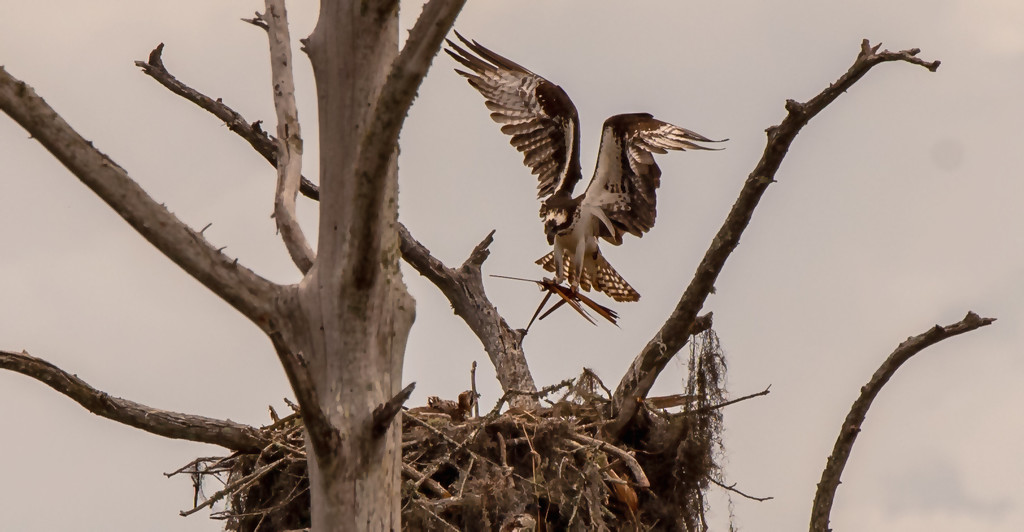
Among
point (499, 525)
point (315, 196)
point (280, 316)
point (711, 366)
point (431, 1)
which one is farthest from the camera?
point (315, 196)

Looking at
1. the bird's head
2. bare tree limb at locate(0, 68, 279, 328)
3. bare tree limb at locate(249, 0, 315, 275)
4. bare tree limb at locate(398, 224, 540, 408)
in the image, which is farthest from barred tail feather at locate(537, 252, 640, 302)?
bare tree limb at locate(0, 68, 279, 328)

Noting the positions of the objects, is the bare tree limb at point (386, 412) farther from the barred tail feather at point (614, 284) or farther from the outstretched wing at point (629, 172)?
the barred tail feather at point (614, 284)

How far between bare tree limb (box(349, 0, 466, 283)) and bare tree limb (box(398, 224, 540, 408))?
418cm

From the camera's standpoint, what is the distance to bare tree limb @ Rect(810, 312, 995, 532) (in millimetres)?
5402

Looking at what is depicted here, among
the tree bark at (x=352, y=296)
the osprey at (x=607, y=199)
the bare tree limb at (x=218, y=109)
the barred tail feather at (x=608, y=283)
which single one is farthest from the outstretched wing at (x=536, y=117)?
the tree bark at (x=352, y=296)

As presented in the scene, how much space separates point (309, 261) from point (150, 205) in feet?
3.34

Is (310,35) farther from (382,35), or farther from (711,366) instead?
(711,366)

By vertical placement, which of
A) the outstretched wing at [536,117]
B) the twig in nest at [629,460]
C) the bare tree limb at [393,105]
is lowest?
the twig in nest at [629,460]

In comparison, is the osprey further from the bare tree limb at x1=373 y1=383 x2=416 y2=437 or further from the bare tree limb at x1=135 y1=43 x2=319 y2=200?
the bare tree limb at x1=373 y1=383 x2=416 y2=437

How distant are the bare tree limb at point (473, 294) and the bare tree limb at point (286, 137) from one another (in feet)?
8.55

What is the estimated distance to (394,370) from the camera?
443 cm

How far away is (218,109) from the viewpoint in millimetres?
7551

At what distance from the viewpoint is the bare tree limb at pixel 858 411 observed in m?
5.40

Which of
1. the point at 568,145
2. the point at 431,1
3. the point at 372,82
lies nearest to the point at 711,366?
the point at 568,145
